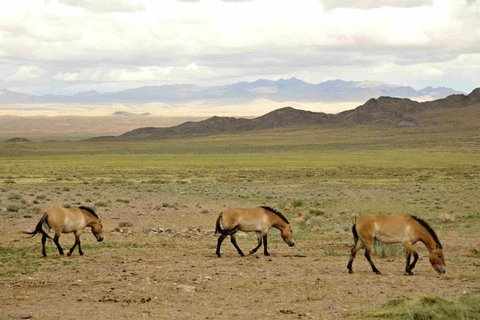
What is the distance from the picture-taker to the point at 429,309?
383 inches

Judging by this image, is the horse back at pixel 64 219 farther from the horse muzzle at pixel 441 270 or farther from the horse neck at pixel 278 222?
the horse muzzle at pixel 441 270

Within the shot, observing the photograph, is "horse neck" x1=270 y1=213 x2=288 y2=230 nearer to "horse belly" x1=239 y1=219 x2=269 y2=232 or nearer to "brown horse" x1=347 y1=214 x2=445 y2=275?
"horse belly" x1=239 y1=219 x2=269 y2=232

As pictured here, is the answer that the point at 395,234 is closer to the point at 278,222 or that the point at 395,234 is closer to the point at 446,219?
the point at 278,222

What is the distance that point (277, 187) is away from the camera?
44781 millimetres

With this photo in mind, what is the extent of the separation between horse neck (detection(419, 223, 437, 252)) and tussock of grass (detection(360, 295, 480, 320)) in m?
3.44

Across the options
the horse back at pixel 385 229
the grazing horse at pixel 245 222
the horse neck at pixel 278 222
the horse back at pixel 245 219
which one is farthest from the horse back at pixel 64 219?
the horse back at pixel 385 229

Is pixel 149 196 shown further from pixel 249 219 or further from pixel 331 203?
pixel 249 219

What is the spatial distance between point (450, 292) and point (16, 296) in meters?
7.29

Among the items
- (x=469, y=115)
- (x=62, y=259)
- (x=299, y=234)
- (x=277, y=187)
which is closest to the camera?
(x=62, y=259)

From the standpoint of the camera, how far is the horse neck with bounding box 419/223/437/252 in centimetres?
1405

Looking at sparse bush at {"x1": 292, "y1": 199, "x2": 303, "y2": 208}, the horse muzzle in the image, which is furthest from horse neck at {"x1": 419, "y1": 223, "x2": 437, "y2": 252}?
sparse bush at {"x1": 292, "y1": 199, "x2": 303, "y2": 208}

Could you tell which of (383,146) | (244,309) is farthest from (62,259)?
(383,146)

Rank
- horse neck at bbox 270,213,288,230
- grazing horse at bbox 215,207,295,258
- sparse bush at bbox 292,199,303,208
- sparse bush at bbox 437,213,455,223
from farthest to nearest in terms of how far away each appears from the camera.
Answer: sparse bush at bbox 292,199,303,208 < sparse bush at bbox 437,213,455,223 < horse neck at bbox 270,213,288,230 < grazing horse at bbox 215,207,295,258

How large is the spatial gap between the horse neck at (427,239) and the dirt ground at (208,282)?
566 mm
